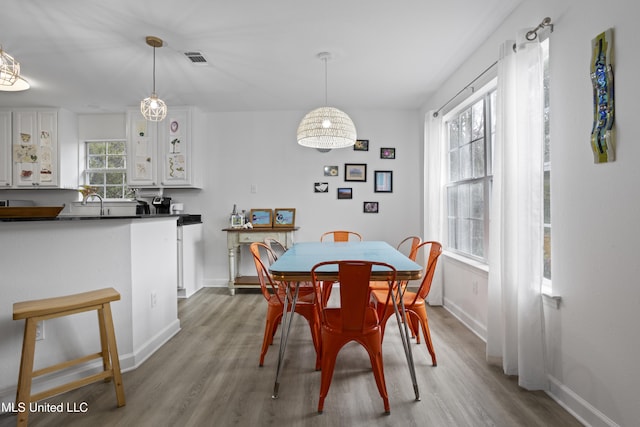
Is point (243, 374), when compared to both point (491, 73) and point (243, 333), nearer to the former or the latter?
point (243, 333)

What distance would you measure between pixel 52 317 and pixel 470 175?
344cm

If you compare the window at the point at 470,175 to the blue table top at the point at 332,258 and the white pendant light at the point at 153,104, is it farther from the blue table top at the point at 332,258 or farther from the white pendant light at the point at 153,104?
the white pendant light at the point at 153,104

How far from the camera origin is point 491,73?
2.64m

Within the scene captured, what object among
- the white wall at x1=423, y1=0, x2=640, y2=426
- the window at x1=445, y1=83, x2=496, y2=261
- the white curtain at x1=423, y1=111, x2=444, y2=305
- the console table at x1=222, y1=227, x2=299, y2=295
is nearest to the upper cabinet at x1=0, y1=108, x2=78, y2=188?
the console table at x1=222, y1=227, x2=299, y2=295

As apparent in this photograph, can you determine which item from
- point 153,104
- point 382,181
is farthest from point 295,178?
point 153,104

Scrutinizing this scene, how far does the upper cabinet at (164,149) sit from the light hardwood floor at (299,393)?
7.87 feet

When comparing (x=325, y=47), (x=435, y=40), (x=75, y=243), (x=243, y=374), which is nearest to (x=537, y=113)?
(x=435, y=40)

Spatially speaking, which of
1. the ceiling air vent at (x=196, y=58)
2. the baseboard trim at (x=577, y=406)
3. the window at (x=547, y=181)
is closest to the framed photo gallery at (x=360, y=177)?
the ceiling air vent at (x=196, y=58)

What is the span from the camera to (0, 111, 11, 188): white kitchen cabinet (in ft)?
14.2

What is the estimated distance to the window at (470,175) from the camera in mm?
2938

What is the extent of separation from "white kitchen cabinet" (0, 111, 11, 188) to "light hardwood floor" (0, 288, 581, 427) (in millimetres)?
3677

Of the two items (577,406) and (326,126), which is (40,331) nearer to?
(326,126)

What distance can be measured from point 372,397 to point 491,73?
257cm

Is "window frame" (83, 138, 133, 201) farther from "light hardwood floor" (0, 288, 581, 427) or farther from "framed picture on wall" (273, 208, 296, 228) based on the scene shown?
"light hardwood floor" (0, 288, 581, 427)
